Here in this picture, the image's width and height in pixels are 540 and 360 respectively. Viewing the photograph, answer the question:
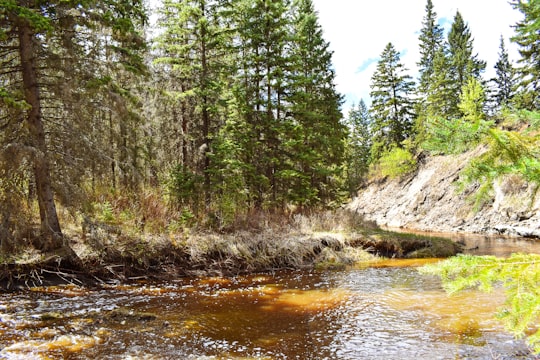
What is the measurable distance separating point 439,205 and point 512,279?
29514 millimetres

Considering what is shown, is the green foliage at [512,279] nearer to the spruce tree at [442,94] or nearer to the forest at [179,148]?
the forest at [179,148]

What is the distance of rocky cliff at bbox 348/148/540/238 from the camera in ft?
71.4

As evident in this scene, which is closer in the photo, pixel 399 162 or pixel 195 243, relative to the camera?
pixel 195 243

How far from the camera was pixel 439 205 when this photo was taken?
29094 millimetres

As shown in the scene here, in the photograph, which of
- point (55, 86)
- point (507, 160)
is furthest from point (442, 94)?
point (507, 160)

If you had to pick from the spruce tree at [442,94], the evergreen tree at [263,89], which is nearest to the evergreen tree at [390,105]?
the spruce tree at [442,94]

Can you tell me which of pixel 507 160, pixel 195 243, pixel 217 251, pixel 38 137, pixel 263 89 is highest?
pixel 263 89

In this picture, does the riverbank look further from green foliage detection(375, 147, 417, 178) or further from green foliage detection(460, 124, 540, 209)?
green foliage detection(375, 147, 417, 178)

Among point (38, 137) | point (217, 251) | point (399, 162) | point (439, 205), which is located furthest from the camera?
point (399, 162)

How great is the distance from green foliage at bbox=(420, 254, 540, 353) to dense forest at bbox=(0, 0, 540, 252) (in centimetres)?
62

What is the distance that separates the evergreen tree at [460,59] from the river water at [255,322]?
112ft

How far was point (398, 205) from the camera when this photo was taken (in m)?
34.3

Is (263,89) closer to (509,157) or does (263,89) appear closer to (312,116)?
(312,116)

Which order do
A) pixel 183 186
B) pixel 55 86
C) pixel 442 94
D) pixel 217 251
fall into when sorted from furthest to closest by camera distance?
pixel 442 94 < pixel 183 186 < pixel 217 251 < pixel 55 86
